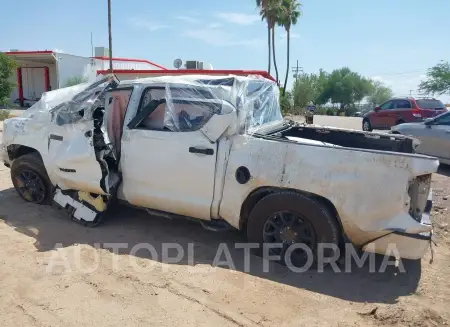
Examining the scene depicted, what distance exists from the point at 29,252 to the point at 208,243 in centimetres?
181

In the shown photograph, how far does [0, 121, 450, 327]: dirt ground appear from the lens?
2996 millimetres

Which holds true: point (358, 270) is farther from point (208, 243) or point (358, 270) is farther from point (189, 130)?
point (189, 130)

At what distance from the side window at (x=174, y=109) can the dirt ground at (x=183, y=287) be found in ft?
4.10

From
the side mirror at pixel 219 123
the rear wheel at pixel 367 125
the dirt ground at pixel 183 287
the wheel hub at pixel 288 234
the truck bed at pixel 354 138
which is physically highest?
the side mirror at pixel 219 123

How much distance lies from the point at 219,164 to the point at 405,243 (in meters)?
1.79

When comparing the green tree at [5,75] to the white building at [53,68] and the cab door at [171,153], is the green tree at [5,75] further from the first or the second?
the cab door at [171,153]

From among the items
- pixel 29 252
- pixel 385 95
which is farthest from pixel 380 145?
pixel 385 95

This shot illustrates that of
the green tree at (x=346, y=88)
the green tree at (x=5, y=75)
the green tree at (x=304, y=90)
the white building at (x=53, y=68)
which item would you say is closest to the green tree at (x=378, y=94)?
the green tree at (x=346, y=88)

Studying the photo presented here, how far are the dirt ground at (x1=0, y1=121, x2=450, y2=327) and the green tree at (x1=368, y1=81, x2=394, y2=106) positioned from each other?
6575 centimetres

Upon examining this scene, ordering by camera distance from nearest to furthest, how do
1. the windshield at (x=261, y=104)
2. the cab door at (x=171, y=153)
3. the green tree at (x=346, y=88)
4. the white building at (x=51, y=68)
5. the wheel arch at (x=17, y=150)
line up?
the cab door at (x=171, y=153), the windshield at (x=261, y=104), the wheel arch at (x=17, y=150), the white building at (x=51, y=68), the green tree at (x=346, y=88)

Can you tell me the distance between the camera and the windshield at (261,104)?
424 centimetres

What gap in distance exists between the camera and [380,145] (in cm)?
485

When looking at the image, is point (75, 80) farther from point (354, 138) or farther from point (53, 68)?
point (354, 138)

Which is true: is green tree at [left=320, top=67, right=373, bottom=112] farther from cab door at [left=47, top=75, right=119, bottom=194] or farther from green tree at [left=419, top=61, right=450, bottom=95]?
cab door at [left=47, top=75, right=119, bottom=194]
